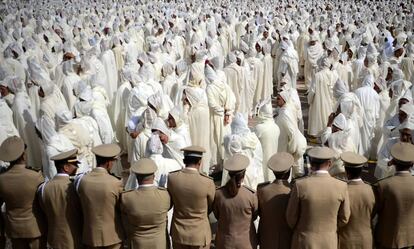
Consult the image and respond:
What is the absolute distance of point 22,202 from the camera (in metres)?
4.59

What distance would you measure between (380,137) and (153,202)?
16.6ft

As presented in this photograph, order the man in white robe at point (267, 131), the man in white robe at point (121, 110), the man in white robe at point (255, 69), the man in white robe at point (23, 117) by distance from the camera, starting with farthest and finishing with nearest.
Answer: the man in white robe at point (255, 69), the man in white robe at point (121, 110), the man in white robe at point (23, 117), the man in white robe at point (267, 131)

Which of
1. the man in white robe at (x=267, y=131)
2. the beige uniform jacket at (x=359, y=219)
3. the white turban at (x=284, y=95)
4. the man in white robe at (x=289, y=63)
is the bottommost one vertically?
the beige uniform jacket at (x=359, y=219)

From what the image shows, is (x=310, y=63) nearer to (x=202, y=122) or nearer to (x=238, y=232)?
(x=202, y=122)

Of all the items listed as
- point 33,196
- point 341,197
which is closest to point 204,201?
point 341,197

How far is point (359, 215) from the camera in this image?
4297 millimetres

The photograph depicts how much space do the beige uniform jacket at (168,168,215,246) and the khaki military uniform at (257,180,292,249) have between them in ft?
1.54

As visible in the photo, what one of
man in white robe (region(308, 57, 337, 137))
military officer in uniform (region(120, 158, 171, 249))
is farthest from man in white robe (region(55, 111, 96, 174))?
man in white robe (region(308, 57, 337, 137))

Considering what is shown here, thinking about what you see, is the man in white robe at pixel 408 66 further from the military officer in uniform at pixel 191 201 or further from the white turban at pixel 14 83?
the white turban at pixel 14 83

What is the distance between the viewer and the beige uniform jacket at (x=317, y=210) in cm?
405

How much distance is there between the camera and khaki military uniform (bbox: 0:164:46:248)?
4.54 m

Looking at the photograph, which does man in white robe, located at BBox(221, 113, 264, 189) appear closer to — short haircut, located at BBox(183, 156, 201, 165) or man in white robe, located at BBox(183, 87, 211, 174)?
short haircut, located at BBox(183, 156, 201, 165)

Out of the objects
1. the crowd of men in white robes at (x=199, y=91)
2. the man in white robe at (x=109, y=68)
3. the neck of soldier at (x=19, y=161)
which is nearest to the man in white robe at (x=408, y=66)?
the crowd of men in white robes at (x=199, y=91)

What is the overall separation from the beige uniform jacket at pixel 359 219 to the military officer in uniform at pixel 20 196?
2.79 metres
